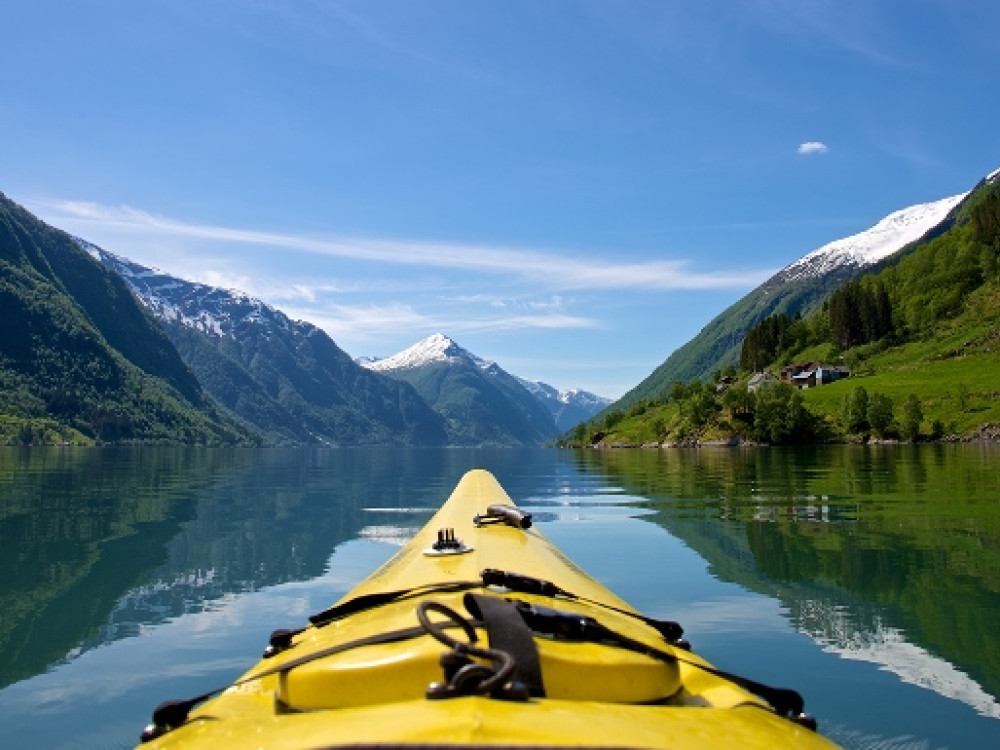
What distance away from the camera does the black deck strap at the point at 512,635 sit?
3.79 m

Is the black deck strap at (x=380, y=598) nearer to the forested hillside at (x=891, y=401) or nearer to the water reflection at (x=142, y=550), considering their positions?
the water reflection at (x=142, y=550)

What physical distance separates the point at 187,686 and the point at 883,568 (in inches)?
542

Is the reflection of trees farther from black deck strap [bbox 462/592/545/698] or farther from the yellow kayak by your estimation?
black deck strap [bbox 462/592/545/698]

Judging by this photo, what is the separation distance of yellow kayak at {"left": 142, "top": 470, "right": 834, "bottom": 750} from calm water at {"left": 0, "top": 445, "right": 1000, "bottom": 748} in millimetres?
4303

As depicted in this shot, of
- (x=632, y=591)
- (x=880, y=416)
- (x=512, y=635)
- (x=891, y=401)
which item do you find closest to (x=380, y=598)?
(x=512, y=635)

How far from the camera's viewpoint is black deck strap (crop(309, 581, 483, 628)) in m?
6.03

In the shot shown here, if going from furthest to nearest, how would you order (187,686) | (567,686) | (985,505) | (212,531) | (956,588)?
(985,505) → (212,531) → (956,588) → (187,686) → (567,686)

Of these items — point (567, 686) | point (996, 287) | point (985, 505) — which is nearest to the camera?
point (567, 686)

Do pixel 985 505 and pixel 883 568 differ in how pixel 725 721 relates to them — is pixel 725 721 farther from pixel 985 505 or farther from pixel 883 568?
pixel 985 505

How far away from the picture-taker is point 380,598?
6359mm

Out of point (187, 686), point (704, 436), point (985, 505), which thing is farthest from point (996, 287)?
point (187, 686)

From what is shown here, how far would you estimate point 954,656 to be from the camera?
10.8m

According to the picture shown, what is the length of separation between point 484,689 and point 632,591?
508 inches

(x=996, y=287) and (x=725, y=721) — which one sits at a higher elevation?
(x=996, y=287)
